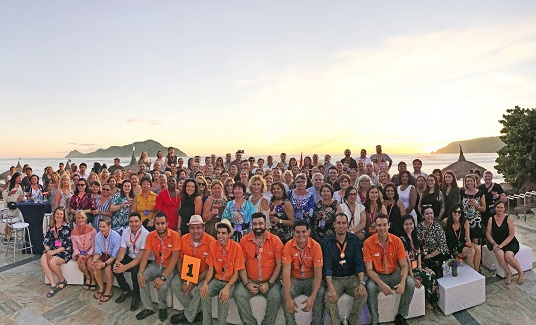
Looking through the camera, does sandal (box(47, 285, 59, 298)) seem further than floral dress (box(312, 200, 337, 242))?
Yes

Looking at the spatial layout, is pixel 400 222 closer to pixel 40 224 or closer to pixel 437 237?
pixel 437 237

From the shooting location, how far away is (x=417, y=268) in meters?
4.31

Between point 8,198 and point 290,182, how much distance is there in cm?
614

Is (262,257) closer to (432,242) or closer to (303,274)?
(303,274)

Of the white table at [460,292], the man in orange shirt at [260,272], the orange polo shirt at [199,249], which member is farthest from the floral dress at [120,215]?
the white table at [460,292]

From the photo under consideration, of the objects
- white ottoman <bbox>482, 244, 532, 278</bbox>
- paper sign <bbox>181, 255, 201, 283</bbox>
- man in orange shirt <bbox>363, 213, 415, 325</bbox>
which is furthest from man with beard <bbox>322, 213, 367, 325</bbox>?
white ottoman <bbox>482, 244, 532, 278</bbox>

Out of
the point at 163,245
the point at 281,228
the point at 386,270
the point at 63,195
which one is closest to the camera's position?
the point at 386,270

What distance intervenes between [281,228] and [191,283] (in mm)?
1377

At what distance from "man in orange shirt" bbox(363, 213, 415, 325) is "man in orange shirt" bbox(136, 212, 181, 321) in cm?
243

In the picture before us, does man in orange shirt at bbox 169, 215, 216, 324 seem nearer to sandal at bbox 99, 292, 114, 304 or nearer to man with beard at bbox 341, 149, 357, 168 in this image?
sandal at bbox 99, 292, 114, 304

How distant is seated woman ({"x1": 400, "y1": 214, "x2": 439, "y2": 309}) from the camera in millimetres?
4219

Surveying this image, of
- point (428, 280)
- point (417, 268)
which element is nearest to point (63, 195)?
point (417, 268)

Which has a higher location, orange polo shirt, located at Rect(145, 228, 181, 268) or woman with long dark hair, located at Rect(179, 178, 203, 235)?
woman with long dark hair, located at Rect(179, 178, 203, 235)

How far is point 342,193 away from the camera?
5.19 meters
